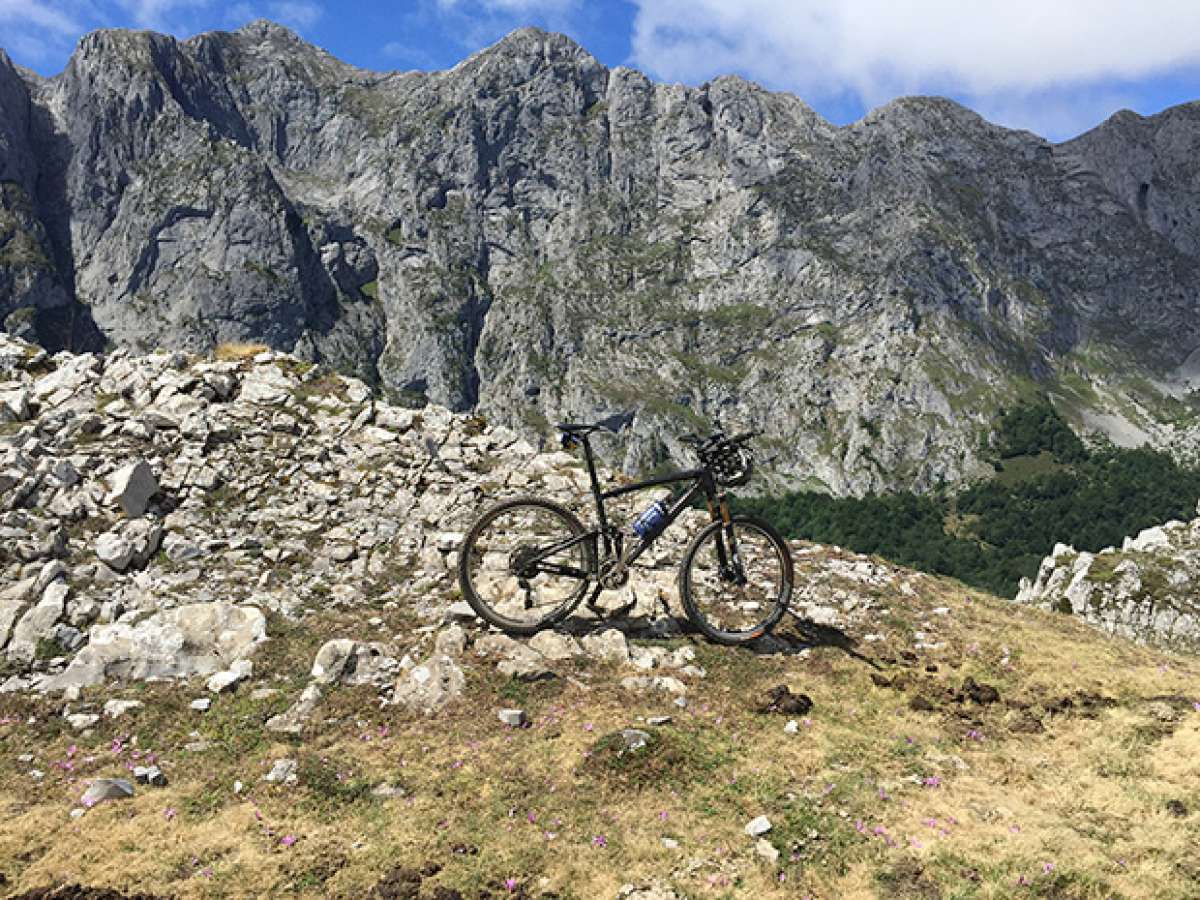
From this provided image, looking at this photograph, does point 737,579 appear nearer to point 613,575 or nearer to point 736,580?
point 736,580

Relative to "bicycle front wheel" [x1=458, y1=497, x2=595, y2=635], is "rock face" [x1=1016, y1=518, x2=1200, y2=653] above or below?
below

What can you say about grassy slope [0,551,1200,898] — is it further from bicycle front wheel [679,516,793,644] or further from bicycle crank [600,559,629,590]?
bicycle crank [600,559,629,590]

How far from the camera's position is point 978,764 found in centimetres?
861

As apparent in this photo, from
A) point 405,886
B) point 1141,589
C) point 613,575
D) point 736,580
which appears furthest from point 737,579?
point 1141,589

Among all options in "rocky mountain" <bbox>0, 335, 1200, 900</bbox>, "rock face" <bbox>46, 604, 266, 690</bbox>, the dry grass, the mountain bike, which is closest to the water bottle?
the mountain bike

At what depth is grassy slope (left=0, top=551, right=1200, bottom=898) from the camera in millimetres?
6398

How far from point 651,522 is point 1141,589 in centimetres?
3853

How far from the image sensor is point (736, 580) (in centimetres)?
1207

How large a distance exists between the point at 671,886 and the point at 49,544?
12.8 m

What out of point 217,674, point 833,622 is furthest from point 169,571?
point 833,622

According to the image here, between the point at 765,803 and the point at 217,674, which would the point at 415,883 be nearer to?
the point at 765,803

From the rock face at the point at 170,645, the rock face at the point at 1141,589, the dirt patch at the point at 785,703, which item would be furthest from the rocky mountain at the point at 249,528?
the rock face at the point at 1141,589

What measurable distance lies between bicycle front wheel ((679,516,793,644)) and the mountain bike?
0.02 meters

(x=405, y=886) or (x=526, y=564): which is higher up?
(x=526, y=564)
